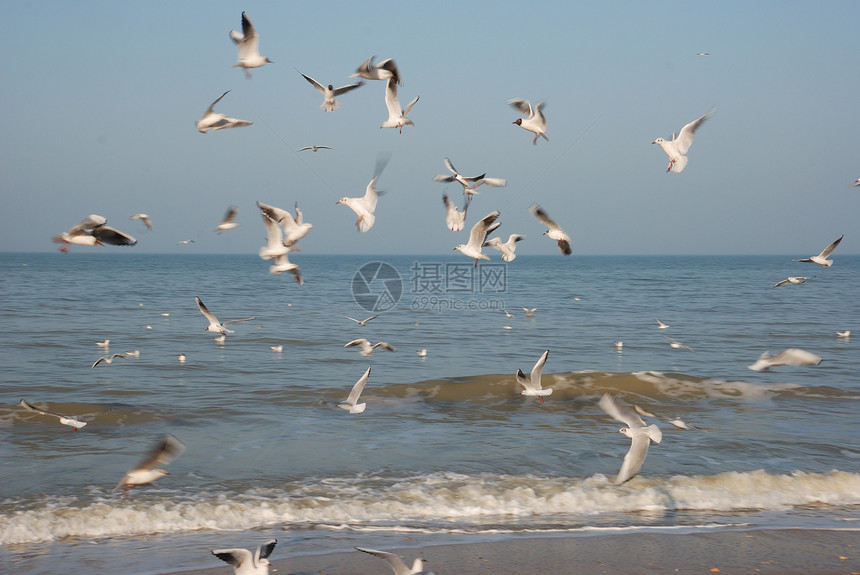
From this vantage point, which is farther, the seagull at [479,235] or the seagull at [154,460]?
the seagull at [479,235]

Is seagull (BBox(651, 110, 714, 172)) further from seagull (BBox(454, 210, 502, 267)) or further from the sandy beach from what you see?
the sandy beach

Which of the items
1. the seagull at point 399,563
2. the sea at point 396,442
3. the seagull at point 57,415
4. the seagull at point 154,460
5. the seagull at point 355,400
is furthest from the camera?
the seagull at point 355,400

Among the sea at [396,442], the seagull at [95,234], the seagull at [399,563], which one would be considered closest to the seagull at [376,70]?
the seagull at [95,234]

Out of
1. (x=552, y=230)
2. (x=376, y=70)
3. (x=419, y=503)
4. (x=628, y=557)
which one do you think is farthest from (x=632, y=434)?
(x=376, y=70)

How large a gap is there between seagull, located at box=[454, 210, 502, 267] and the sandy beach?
17.4 feet

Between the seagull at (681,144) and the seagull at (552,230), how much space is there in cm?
209

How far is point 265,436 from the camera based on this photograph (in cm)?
1106

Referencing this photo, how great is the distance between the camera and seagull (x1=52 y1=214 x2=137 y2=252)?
8.05 meters

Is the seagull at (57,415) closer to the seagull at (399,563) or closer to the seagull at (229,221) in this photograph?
the seagull at (229,221)

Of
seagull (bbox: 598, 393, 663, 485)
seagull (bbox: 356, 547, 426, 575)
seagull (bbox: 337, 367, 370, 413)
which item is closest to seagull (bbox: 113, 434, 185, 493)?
seagull (bbox: 337, 367, 370, 413)

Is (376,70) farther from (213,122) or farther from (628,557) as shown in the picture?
(628,557)

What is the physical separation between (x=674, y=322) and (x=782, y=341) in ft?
19.4

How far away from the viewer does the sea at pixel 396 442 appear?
7305 mm

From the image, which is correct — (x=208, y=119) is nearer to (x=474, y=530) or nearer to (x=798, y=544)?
(x=474, y=530)
